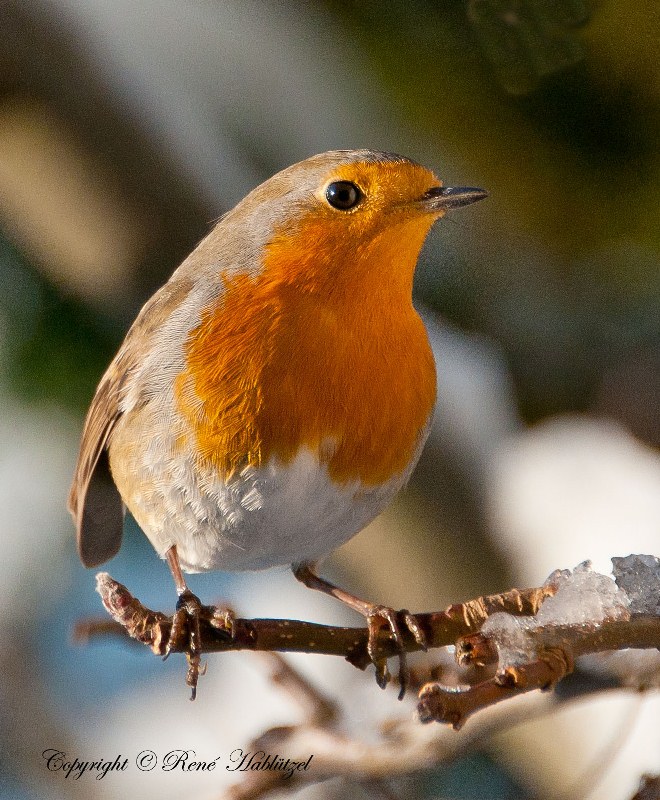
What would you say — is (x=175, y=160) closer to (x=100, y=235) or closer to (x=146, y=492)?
(x=100, y=235)

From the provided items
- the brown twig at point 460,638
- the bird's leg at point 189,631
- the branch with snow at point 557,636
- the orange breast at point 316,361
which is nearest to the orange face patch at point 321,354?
the orange breast at point 316,361

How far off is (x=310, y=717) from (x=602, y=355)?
1.41m

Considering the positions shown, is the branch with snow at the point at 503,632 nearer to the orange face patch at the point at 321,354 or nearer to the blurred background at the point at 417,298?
the orange face patch at the point at 321,354

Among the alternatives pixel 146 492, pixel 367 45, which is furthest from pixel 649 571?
pixel 367 45

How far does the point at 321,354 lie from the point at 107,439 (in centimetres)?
67

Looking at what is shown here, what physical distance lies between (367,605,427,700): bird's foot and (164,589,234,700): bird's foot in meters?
0.23

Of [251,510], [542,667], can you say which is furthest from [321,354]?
[542,667]

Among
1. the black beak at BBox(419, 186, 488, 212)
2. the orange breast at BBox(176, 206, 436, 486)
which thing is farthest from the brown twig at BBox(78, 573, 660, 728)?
the black beak at BBox(419, 186, 488, 212)

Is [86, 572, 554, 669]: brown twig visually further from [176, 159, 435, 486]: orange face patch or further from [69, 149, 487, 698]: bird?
[176, 159, 435, 486]: orange face patch

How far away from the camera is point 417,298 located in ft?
8.82

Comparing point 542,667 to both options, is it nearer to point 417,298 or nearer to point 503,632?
point 503,632

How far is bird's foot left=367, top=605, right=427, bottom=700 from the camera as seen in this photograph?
152 cm

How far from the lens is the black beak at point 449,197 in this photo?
1876mm

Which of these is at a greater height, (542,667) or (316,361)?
(316,361)
